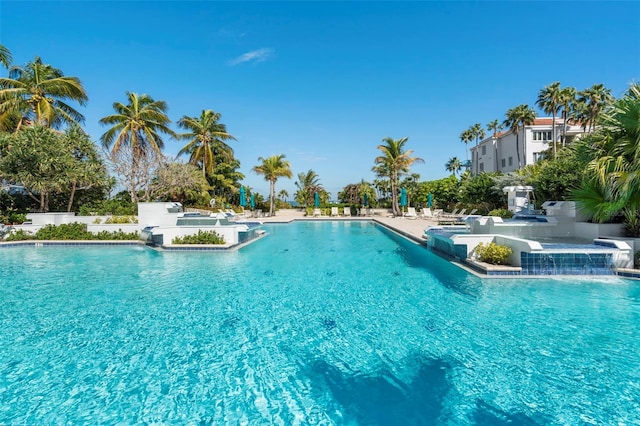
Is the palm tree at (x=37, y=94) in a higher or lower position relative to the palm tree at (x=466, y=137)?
lower

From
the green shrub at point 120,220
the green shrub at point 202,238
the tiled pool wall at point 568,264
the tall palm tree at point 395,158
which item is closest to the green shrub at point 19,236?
the green shrub at point 120,220

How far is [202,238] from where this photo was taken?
1270cm

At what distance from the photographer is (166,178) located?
890 inches

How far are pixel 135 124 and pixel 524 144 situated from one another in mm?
38485

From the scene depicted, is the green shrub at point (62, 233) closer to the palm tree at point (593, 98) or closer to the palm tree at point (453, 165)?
the palm tree at point (593, 98)

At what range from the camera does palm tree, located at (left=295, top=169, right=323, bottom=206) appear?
45.6 meters

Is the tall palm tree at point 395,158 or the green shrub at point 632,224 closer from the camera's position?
the green shrub at point 632,224

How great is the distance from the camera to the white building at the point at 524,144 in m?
35.0

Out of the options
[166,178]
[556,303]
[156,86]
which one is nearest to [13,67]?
[156,86]

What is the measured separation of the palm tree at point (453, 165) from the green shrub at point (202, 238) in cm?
6422

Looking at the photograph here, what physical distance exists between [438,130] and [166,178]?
24.1 meters

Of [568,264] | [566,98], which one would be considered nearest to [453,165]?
[566,98]

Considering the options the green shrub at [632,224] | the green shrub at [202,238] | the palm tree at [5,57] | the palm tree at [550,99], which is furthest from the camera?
the palm tree at [550,99]

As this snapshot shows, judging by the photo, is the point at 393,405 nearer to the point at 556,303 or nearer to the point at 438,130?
the point at 556,303
